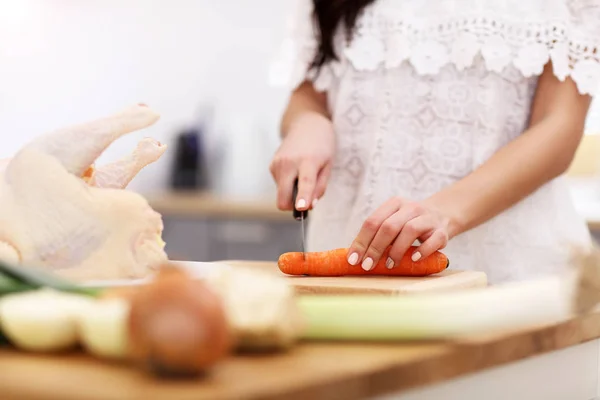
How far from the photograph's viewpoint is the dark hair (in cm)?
149

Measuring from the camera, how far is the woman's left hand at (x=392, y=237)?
3.36 feet

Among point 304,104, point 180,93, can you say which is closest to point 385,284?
point 304,104

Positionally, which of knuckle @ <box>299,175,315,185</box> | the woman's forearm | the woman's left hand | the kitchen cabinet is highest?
the woman's forearm

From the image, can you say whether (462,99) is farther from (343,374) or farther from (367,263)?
(343,374)

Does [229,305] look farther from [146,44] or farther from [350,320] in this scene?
[146,44]

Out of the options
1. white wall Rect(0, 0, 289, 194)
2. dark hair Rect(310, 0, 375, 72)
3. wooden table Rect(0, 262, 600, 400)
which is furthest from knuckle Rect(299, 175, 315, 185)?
white wall Rect(0, 0, 289, 194)

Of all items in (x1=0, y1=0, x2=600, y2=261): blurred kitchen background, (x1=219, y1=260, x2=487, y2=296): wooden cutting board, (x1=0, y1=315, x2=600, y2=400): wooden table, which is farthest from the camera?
(x1=0, y1=0, x2=600, y2=261): blurred kitchen background

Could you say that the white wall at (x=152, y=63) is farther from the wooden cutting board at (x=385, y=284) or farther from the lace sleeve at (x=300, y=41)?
the wooden cutting board at (x=385, y=284)

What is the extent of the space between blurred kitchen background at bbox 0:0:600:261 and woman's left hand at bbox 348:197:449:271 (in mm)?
2039

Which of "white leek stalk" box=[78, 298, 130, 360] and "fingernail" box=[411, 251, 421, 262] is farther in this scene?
"fingernail" box=[411, 251, 421, 262]

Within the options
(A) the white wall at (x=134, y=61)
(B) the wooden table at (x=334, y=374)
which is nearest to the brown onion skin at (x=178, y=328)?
(B) the wooden table at (x=334, y=374)

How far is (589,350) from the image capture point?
2.81 feet

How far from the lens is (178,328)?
480 mm

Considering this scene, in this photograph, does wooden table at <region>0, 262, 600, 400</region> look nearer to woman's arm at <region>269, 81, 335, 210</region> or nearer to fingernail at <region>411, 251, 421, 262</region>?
fingernail at <region>411, 251, 421, 262</region>
